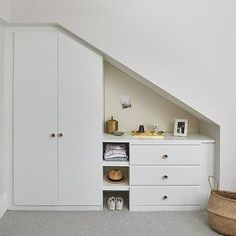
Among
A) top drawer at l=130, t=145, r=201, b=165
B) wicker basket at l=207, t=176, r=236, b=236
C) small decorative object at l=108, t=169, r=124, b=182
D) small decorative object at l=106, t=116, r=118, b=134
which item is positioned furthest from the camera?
small decorative object at l=106, t=116, r=118, b=134

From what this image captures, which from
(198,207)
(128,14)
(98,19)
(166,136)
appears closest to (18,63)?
(98,19)

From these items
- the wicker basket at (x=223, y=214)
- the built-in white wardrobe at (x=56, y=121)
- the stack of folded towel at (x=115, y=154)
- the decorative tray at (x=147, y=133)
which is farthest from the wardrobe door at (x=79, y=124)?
the wicker basket at (x=223, y=214)

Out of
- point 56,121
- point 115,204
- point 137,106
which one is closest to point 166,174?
point 115,204

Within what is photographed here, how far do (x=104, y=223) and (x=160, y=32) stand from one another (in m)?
1.95

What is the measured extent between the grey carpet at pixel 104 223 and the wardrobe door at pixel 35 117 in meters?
0.22

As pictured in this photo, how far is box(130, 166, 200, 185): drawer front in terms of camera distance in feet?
9.53

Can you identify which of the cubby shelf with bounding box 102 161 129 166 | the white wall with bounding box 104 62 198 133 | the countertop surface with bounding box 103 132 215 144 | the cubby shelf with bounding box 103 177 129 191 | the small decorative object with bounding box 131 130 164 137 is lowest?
the cubby shelf with bounding box 103 177 129 191

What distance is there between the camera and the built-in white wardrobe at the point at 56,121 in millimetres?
2861

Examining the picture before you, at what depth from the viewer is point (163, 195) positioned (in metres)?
2.92

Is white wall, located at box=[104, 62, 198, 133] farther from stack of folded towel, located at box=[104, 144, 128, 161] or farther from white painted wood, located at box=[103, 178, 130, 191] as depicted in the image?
white painted wood, located at box=[103, 178, 130, 191]

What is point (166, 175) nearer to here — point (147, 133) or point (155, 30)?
point (147, 133)

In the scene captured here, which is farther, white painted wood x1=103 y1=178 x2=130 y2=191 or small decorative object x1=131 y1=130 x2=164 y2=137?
small decorative object x1=131 y1=130 x2=164 y2=137

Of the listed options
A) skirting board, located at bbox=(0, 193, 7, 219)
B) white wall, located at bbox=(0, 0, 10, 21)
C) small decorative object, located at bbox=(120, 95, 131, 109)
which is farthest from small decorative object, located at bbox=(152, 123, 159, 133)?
white wall, located at bbox=(0, 0, 10, 21)

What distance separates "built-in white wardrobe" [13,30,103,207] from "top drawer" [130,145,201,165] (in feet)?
1.30
